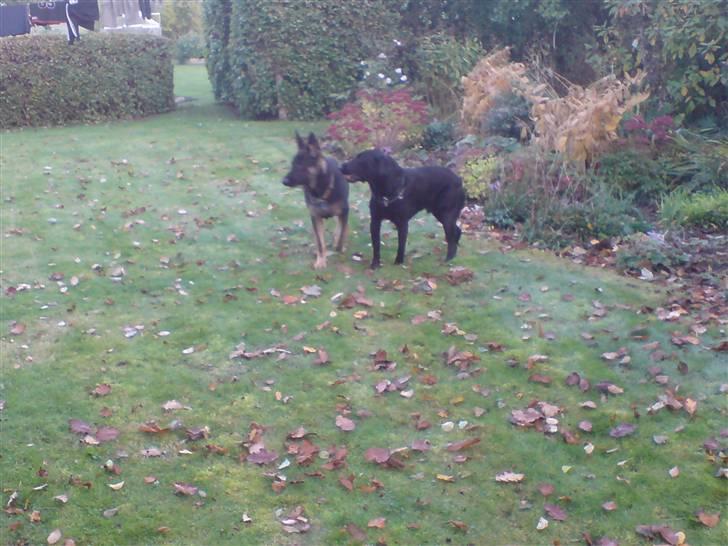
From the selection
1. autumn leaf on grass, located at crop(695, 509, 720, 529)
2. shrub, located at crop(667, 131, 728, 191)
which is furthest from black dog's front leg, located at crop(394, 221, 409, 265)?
autumn leaf on grass, located at crop(695, 509, 720, 529)

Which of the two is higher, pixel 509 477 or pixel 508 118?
pixel 508 118

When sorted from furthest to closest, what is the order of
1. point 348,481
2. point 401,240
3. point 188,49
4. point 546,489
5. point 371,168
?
point 188,49, point 401,240, point 371,168, point 348,481, point 546,489

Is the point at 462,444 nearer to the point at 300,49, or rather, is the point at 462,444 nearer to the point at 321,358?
the point at 321,358

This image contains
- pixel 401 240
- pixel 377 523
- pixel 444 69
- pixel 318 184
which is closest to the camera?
pixel 377 523

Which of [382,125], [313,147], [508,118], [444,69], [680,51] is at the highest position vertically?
[680,51]

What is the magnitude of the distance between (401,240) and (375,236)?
0.94 ft

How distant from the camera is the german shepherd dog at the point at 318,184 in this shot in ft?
26.3

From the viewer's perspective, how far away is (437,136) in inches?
520

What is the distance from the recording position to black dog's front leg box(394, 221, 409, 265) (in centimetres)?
828

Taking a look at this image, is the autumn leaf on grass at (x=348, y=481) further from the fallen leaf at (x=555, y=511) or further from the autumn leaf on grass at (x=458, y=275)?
the autumn leaf on grass at (x=458, y=275)

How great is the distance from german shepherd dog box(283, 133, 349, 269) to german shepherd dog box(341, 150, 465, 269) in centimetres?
37

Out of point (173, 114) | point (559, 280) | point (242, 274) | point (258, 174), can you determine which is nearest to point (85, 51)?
point (173, 114)

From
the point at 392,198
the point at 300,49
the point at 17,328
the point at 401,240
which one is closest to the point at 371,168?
the point at 392,198

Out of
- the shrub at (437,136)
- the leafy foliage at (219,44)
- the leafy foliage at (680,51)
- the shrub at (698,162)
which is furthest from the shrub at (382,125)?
the leafy foliage at (219,44)
